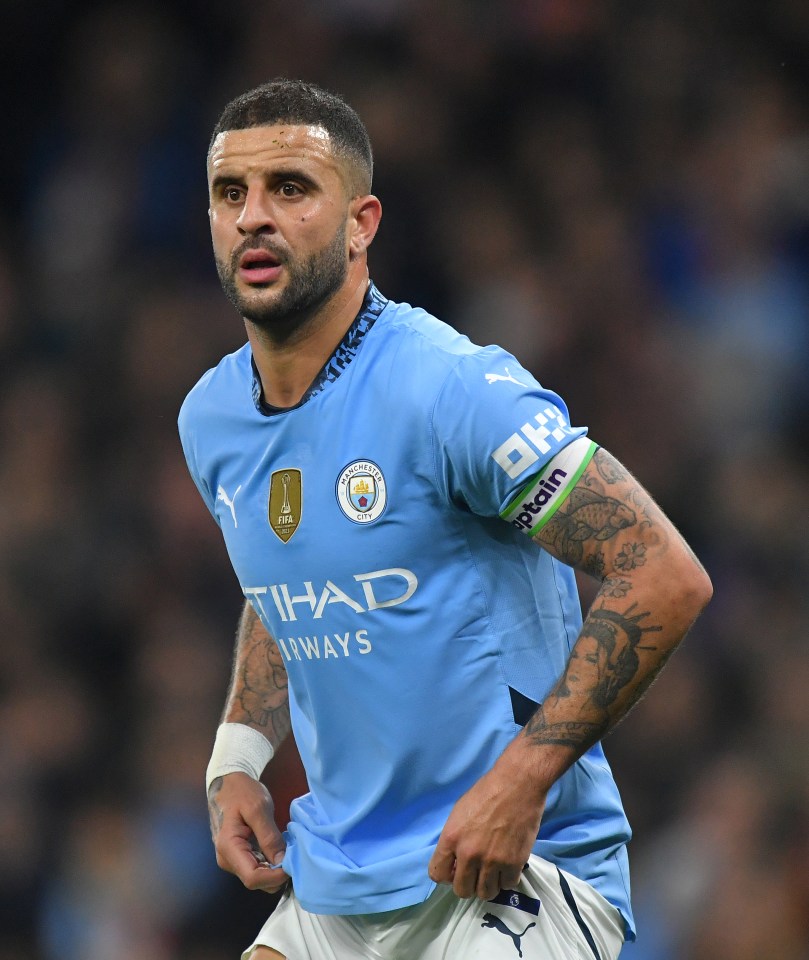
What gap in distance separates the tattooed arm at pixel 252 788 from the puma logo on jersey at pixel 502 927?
53cm

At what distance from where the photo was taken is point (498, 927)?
8.33 ft

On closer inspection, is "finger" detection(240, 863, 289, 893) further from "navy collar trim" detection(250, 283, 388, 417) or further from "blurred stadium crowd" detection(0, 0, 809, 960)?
"blurred stadium crowd" detection(0, 0, 809, 960)

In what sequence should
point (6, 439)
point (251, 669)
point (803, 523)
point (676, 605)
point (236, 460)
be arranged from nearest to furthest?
1. point (676, 605)
2. point (236, 460)
3. point (251, 669)
4. point (803, 523)
5. point (6, 439)

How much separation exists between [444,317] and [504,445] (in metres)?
4.47

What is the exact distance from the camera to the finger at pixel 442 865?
243cm

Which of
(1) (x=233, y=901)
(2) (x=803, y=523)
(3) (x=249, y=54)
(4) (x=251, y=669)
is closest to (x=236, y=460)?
(4) (x=251, y=669)

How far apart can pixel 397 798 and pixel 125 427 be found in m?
4.50

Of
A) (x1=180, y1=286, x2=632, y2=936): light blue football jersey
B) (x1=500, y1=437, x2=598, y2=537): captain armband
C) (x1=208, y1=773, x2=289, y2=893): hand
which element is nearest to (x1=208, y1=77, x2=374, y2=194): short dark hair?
(x1=180, y1=286, x2=632, y2=936): light blue football jersey

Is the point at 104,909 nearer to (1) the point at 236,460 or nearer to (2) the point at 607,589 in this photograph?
(1) the point at 236,460

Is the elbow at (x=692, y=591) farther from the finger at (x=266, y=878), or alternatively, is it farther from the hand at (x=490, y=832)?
the finger at (x=266, y=878)

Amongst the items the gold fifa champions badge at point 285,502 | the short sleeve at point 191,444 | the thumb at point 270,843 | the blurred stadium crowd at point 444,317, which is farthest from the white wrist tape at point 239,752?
the blurred stadium crowd at point 444,317

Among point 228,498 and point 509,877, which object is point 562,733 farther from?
point 228,498

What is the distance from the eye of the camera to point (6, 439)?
22.4 feet

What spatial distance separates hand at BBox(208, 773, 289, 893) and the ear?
1.11m
